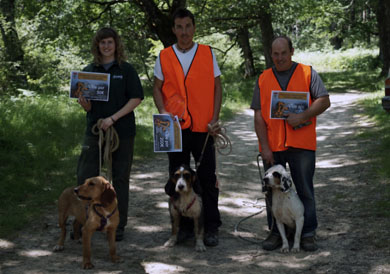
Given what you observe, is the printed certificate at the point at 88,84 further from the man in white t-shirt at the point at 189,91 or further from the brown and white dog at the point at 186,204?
the brown and white dog at the point at 186,204

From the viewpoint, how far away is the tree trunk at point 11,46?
18062 millimetres

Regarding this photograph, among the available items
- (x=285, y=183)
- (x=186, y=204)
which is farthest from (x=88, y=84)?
(x=285, y=183)

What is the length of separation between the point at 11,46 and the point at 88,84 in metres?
15.6

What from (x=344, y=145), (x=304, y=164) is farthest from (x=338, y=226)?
(x=344, y=145)

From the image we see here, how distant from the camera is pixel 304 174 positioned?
516cm

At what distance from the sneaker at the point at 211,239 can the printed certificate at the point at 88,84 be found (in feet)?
6.51

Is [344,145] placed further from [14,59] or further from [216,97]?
[14,59]

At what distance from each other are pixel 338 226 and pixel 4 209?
4.49m

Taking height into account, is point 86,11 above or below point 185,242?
above

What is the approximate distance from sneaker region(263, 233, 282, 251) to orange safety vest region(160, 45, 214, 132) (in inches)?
54.9

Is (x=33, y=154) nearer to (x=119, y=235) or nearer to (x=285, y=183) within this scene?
(x=119, y=235)

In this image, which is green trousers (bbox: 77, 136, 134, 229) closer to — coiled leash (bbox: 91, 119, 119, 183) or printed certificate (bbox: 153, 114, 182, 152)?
coiled leash (bbox: 91, 119, 119, 183)

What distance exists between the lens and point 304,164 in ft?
16.9

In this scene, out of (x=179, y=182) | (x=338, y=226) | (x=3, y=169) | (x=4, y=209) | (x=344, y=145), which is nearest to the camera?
(x=179, y=182)
